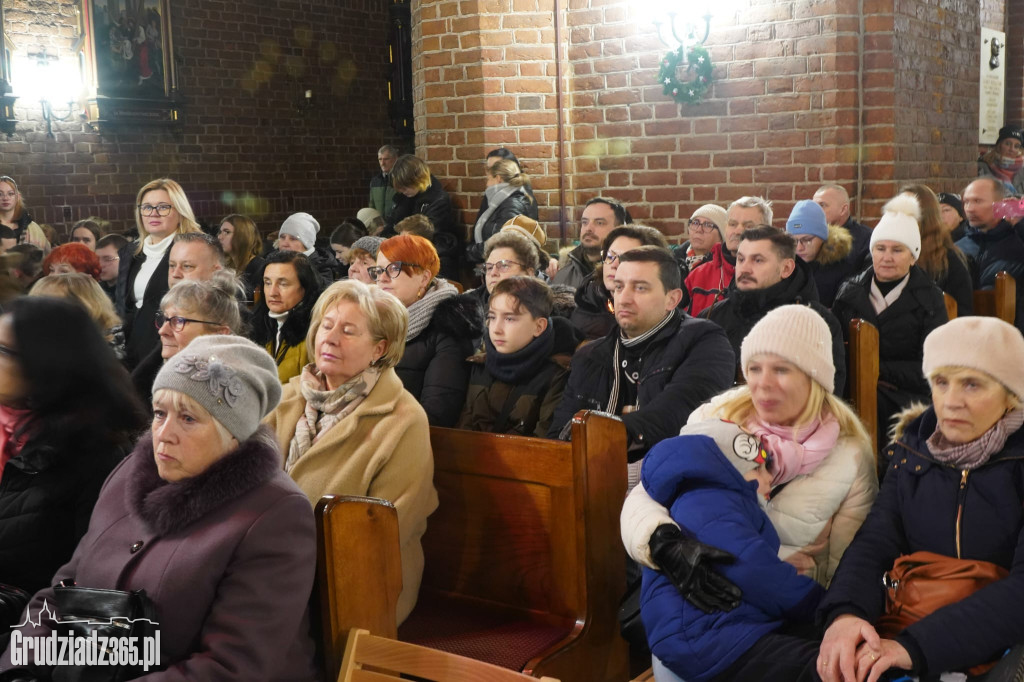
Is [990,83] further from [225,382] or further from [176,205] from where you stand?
[225,382]

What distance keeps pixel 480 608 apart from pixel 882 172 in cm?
437

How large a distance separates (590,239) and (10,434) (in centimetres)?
359

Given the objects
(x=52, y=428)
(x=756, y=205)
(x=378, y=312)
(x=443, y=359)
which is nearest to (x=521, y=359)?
(x=443, y=359)

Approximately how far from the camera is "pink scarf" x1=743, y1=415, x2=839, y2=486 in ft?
8.61

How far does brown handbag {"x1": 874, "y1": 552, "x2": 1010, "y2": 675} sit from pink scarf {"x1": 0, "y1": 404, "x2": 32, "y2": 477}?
219cm

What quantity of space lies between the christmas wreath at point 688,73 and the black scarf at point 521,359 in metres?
3.27

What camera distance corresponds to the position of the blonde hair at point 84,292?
4.27 meters

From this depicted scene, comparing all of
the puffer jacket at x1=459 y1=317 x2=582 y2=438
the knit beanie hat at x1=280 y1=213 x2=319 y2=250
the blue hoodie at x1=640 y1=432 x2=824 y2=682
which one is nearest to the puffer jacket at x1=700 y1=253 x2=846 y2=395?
the puffer jacket at x1=459 y1=317 x2=582 y2=438

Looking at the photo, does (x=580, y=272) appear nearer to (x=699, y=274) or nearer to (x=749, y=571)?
(x=699, y=274)

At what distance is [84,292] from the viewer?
4.32 metres

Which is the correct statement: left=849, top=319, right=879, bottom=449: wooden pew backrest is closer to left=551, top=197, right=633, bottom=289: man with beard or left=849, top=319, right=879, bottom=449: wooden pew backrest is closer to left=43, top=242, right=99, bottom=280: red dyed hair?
left=551, top=197, right=633, bottom=289: man with beard

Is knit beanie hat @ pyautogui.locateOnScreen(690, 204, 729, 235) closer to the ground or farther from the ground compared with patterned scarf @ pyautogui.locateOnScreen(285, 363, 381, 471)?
farther from the ground

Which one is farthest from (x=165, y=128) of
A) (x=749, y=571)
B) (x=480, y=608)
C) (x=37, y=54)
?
(x=749, y=571)

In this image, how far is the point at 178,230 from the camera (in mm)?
5570
